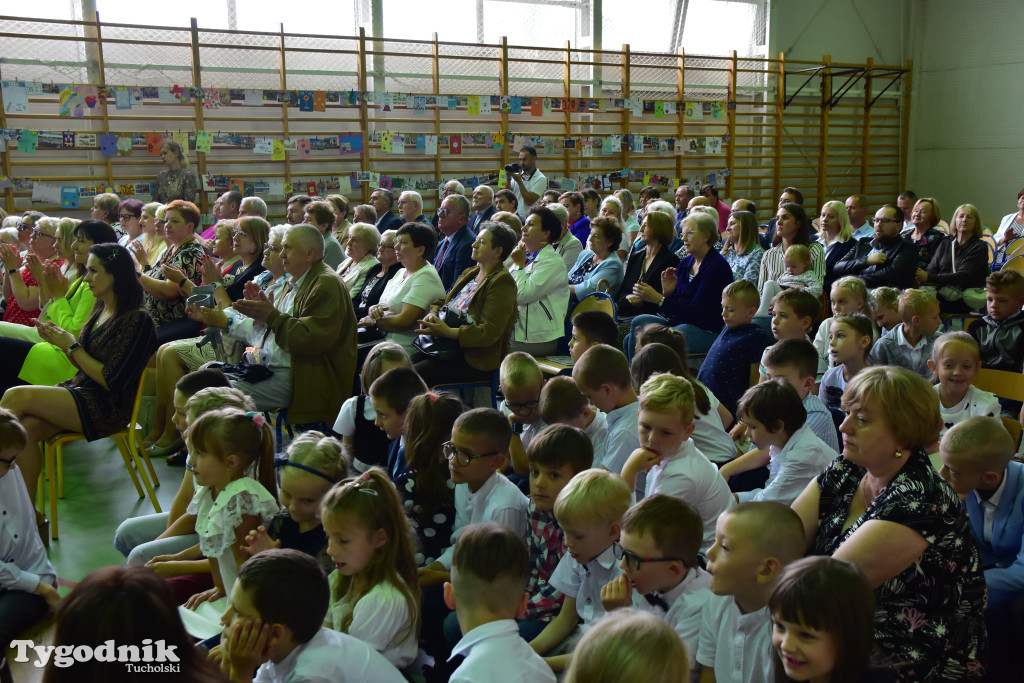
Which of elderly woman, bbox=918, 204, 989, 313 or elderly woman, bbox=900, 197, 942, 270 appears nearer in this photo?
elderly woman, bbox=918, 204, 989, 313

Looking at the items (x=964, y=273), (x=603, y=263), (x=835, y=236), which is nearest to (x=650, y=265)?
(x=603, y=263)

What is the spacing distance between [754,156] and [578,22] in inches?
136

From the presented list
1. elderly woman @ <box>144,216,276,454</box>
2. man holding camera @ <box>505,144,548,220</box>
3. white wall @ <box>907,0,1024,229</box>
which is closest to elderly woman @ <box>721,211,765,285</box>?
elderly woman @ <box>144,216,276,454</box>

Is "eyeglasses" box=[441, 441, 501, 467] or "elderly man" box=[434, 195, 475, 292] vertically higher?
"elderly man" box=[434, 195, 475, 292]

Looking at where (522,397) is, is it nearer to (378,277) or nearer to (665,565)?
(665,565)

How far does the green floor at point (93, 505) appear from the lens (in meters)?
3.38

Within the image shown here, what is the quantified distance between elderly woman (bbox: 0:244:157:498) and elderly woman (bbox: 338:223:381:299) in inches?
64.7

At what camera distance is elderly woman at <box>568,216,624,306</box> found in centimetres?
531

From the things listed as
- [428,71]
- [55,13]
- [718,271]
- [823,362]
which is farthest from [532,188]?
[55,13]

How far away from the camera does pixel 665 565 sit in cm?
183

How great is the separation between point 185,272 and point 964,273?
541 centimetres

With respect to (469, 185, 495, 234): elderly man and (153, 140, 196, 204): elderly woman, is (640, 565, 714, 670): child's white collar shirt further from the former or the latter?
(153, 140, 196, 204): elderly woman

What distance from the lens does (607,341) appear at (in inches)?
148

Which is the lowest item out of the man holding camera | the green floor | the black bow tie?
the green floor
